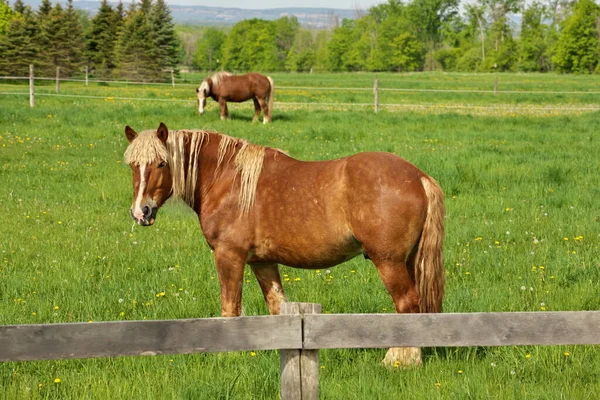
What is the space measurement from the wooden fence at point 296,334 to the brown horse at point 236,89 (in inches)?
804

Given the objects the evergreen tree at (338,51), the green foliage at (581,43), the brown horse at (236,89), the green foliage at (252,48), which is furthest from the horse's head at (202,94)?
the evergreen tree at (338,51)

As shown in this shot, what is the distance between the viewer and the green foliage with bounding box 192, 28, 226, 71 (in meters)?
145

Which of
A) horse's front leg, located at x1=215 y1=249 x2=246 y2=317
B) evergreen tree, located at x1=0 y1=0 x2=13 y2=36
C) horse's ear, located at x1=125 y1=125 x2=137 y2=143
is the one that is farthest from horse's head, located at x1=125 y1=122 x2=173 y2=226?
evergreen tree, located at x1=0 y1=0 x2=13 y2=36

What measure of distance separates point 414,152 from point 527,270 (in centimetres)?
782

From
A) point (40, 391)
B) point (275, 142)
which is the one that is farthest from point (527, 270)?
point (275, 142)

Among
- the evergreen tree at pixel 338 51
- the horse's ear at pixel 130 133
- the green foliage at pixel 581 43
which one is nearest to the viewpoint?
the horse's ear at pixel 130 133

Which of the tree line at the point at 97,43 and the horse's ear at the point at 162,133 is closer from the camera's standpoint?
the horse's ear at the point at 162,133

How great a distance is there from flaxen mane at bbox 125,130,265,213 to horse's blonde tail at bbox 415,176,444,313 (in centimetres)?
138

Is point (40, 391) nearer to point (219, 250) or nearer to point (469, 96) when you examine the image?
point (219, 250)

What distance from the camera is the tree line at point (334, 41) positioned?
53.6 m

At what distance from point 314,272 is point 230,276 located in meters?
2.26

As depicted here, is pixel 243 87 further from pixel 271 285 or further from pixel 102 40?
pixel 102 40

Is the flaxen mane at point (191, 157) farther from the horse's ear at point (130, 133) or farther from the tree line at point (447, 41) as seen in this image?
the tree line at point (447, 41)

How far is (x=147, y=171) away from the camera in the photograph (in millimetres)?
5434
